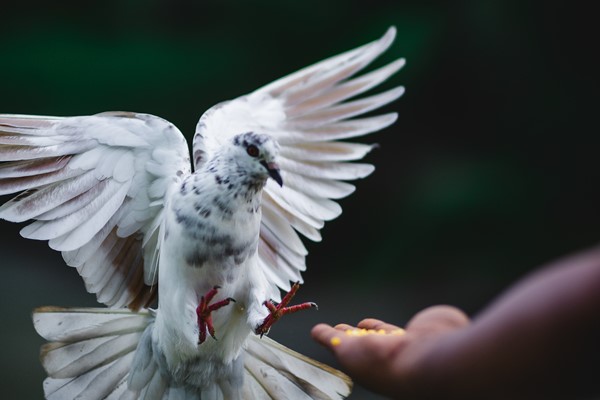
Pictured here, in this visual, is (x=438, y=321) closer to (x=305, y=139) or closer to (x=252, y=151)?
(x=252, y=151)

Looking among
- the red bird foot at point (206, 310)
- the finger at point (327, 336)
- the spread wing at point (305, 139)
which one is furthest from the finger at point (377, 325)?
the spread wing at point (305, 139)

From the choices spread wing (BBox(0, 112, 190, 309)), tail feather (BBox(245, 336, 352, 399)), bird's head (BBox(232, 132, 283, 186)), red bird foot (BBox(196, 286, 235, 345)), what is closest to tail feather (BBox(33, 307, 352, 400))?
tail feather (BBox(245, 336, 352, 399))

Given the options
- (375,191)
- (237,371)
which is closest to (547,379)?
(237,371)

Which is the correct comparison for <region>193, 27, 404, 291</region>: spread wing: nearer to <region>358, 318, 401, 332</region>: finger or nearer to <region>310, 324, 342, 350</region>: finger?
<region>358, 318, 401, 332</region>: finger

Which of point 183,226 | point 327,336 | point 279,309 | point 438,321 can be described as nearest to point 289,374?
point 279,309

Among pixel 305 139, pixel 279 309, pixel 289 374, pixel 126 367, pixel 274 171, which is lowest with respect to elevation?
pixel 126 367

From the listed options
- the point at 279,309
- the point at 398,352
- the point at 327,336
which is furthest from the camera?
the point at 279,309

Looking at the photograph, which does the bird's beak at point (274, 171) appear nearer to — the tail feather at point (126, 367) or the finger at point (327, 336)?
the finger at point (327, 336)

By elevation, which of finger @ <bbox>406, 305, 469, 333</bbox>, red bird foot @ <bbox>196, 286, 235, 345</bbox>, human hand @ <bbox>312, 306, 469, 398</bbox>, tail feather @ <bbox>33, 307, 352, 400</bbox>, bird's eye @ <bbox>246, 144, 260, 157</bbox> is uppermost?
bird's eye @ <bbox>246, 144, 260, 157</bbox>
